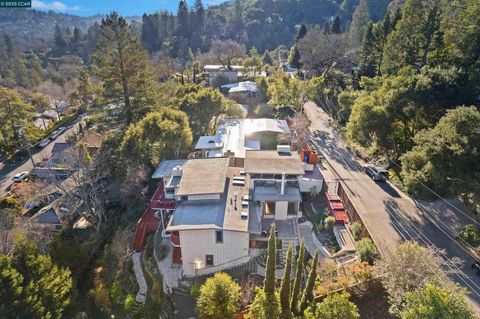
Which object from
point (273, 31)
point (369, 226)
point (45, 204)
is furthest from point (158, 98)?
point (273, 31)

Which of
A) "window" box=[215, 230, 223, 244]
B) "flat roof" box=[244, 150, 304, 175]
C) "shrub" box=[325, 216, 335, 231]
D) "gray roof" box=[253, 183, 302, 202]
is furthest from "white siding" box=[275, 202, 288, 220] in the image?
"window" box=[215, 230, 223, 244]

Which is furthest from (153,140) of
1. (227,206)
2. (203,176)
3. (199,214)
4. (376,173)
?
(376,173)

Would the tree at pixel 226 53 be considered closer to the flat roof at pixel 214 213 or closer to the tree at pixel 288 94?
the tree at pixel 288 94

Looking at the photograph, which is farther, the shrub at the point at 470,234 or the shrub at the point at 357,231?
the shrub at the point at 357,231

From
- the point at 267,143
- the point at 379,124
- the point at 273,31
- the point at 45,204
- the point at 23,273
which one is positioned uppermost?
the point at 273,31

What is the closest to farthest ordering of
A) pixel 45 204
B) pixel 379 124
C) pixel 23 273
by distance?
pixel 23 273, pixel 379 124, pixel 45 204

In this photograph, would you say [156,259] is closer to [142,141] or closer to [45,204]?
[142,141]

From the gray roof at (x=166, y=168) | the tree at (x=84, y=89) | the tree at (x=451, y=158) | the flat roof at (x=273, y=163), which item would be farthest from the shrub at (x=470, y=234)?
the tree at (x=84, y=89)

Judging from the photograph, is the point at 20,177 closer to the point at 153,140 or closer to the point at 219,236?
the point at 153,140
